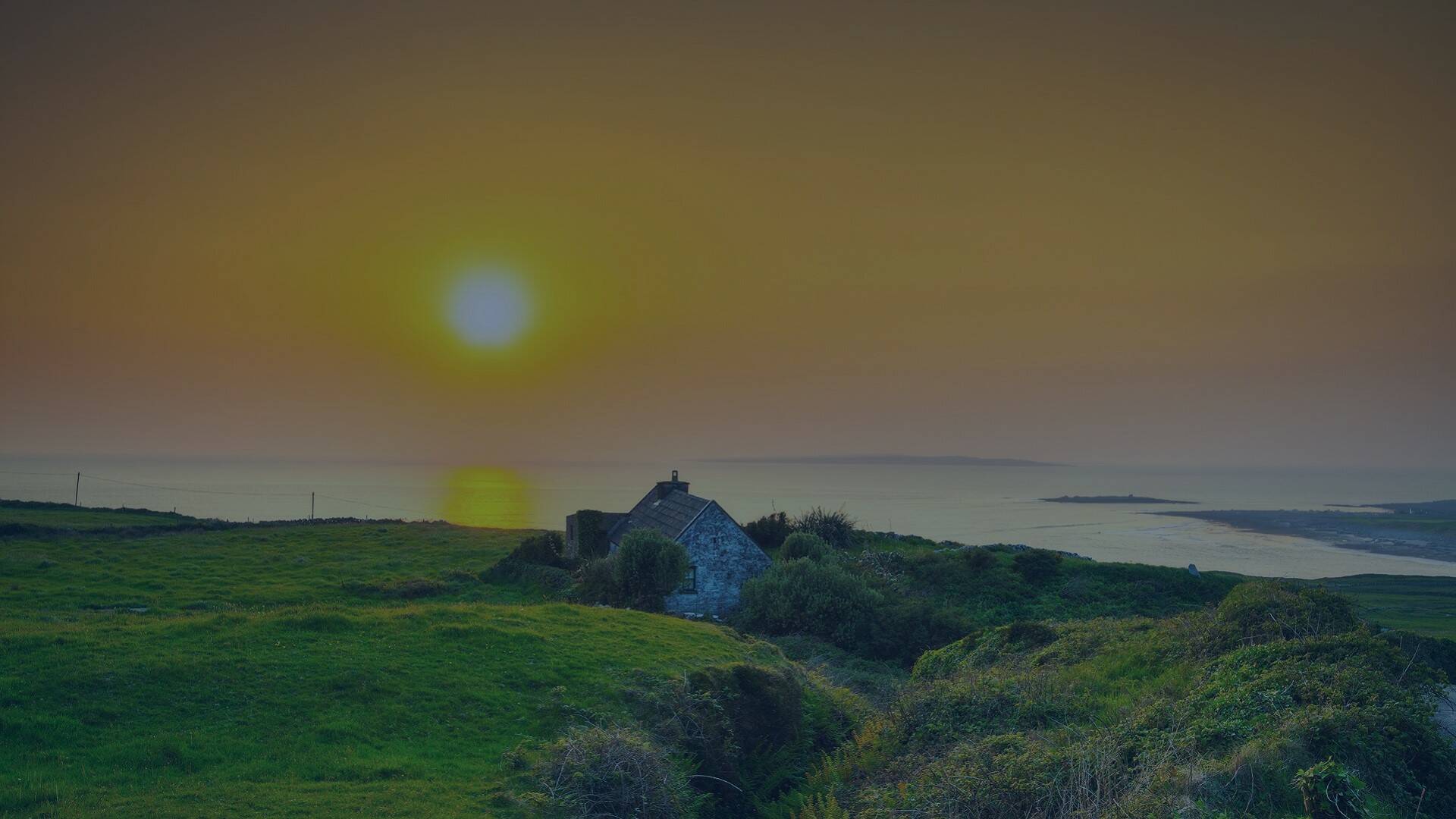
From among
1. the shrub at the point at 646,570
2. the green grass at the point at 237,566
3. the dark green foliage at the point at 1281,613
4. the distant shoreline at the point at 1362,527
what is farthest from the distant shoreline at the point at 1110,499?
the dark green foliage at the point at 1281,613

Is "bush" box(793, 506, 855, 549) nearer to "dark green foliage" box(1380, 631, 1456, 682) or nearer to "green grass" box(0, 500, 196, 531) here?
"dark green foliage" box(1380, 631, 1456, 682)

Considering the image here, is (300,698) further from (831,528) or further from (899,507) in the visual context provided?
(899,507)

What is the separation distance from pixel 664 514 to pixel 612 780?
1089 inches

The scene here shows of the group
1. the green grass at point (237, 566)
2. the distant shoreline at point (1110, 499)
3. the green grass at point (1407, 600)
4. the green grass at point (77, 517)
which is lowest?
the green grass at point (1407, 600)

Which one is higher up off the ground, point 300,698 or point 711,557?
point 711,557

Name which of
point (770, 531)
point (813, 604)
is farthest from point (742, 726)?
point (770, 531)

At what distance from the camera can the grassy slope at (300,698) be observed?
1129cm

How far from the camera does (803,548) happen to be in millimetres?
36781

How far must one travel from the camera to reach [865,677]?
77.7ft

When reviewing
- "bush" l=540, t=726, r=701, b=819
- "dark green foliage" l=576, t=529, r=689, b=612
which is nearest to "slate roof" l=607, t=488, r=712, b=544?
Result: "dark green foliage" l=576, t=529, r=689, b=612

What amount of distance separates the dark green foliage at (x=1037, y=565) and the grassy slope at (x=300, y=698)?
20211 millimetres

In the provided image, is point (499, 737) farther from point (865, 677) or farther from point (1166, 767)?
point (865, 677)

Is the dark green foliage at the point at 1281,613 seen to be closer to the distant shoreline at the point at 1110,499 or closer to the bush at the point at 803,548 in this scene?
the bush at the point at 803,548

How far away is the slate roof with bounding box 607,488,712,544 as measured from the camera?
36.7m
